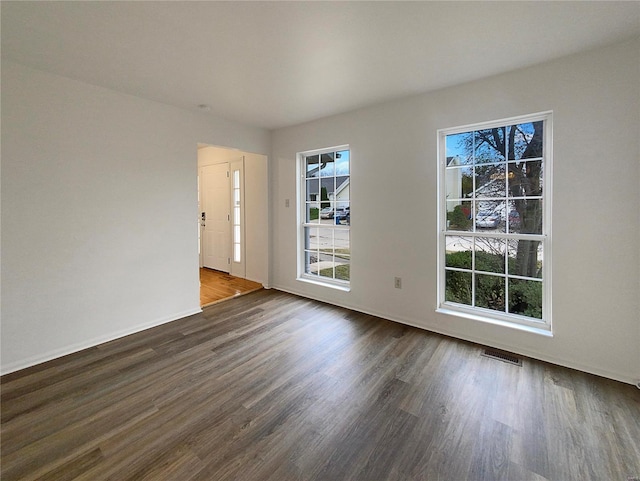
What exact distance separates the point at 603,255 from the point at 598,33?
5.22 ft

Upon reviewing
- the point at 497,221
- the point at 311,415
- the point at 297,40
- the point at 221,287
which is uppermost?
the point at 297,40

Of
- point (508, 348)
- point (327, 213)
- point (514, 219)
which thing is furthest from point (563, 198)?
point (327, 213)

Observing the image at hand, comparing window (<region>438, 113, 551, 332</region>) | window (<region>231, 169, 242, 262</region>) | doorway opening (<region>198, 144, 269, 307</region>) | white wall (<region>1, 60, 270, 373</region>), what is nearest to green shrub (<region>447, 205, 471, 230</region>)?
window (<region>438, 113, 551, 332</region>)

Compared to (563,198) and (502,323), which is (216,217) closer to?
(502,323)

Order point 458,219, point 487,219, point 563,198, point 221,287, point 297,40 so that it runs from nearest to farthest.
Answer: point 297,40
point 563,198
point 487,219
point 458,219
point 221,287

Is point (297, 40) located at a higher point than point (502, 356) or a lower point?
higher

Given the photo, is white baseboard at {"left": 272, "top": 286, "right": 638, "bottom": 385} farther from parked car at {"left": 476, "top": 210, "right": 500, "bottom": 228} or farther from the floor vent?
parked car at {"left": 476, "top": 210, "right": 500, "bottom": 228}

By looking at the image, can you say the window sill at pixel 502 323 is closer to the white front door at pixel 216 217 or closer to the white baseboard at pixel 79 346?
the white baseboard at pixel 79 346

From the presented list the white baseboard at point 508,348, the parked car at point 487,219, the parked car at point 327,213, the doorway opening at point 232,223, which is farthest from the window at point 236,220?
the parked car at point 487,219

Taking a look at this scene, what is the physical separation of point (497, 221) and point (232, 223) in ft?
13.8

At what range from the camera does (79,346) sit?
2668 millimetres

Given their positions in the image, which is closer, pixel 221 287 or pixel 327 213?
pixel 327 213

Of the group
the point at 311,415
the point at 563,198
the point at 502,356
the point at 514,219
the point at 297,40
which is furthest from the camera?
the point at 514,219

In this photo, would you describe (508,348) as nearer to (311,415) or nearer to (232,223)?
(311,415)
